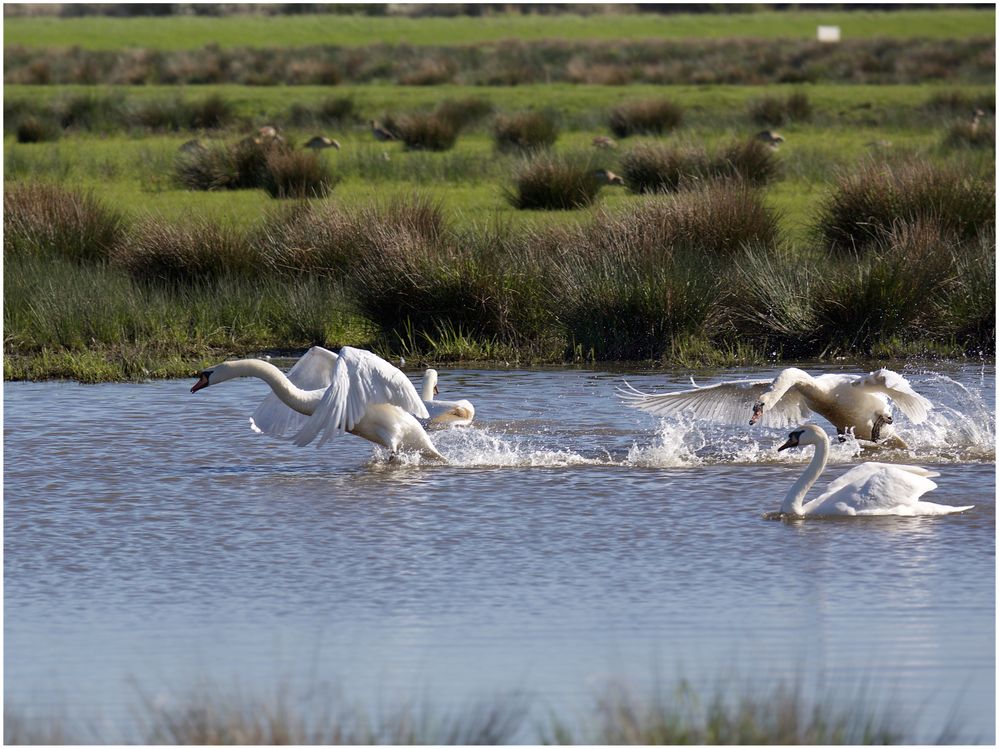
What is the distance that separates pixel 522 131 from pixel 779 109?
8.07m

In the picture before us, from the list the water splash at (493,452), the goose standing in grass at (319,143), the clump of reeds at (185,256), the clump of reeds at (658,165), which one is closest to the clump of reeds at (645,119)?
the goose standing in grass at (319,143)

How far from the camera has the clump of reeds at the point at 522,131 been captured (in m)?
28.7

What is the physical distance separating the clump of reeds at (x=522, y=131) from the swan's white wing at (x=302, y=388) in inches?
719

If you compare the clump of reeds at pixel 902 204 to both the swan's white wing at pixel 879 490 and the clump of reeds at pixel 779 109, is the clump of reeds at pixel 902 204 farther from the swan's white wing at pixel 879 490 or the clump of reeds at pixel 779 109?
the clump of reeds at pixel 779 109

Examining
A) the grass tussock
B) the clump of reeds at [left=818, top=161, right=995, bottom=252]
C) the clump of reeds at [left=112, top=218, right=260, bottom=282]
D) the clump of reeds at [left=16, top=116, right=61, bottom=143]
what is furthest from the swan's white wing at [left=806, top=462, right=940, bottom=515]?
the clump of reeds at [left=16, top=116, right=61, bottom=143]

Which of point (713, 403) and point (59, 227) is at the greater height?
point (59, 227)

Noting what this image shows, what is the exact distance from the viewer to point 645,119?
1254 inches

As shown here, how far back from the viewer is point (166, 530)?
27.1 feet

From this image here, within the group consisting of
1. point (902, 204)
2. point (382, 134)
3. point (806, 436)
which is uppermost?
point (902, 204)

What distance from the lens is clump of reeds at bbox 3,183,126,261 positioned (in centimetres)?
1636

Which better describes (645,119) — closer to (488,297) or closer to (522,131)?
(522,131)

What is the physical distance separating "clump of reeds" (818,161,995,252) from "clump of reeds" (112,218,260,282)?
18.7ft

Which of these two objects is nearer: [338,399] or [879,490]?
[879,490]

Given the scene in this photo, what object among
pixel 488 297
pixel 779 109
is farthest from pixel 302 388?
pixel 779 109
